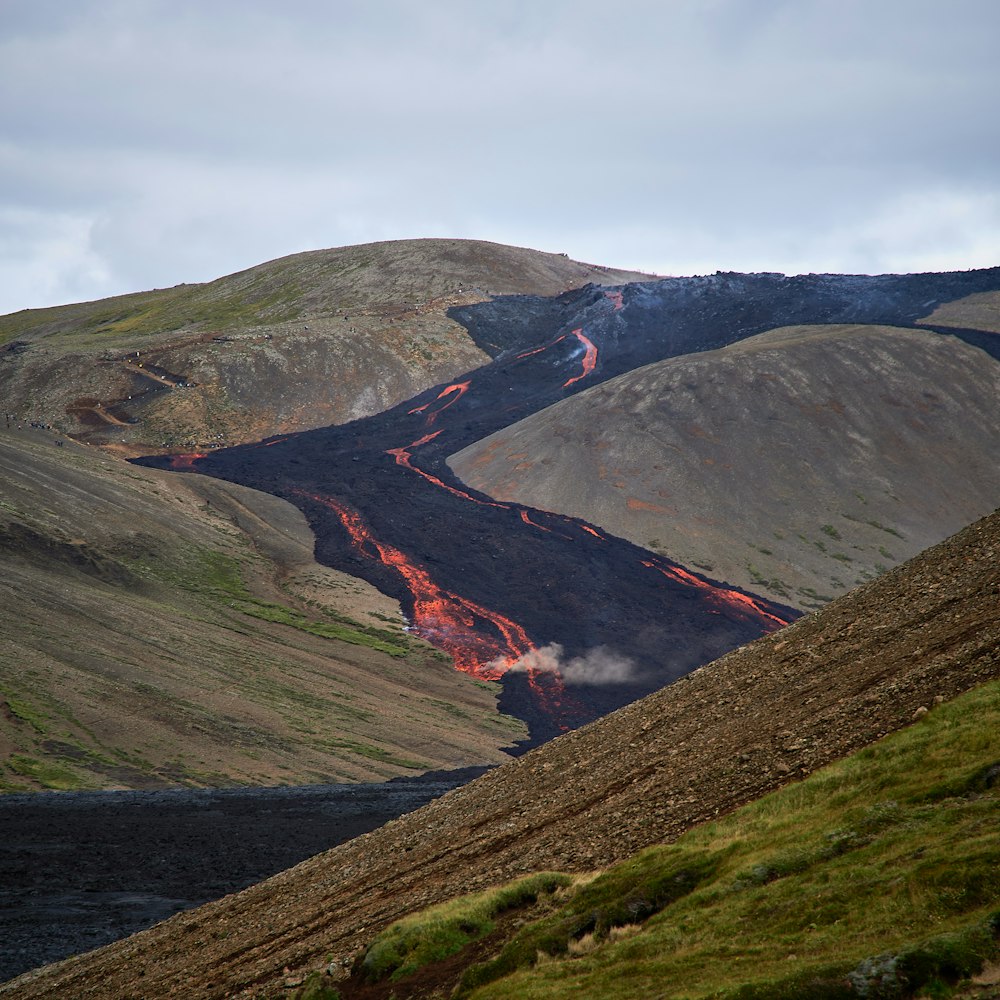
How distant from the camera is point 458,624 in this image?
126 meters

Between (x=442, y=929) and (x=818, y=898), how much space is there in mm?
9109

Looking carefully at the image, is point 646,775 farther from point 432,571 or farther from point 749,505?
point 749,505

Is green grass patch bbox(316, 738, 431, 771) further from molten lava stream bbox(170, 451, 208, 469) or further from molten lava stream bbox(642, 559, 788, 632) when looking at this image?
molten lava stream bbox(170, 451, 208, 469)

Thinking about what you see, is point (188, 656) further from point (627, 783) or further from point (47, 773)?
point (627, 783)

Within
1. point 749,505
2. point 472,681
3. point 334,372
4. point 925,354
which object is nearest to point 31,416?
point 334,372

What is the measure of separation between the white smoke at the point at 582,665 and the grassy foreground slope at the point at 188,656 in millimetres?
10508

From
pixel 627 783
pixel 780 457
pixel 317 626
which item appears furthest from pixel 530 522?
pixel 627 783

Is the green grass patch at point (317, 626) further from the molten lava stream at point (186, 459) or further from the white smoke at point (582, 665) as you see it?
the molten lava stream at point (186, 459)

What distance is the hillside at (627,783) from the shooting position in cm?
2580

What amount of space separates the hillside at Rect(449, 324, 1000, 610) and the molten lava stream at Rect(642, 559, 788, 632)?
7.71 feet

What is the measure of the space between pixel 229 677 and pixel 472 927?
69690mm

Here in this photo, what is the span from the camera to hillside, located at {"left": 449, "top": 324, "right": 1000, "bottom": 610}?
14175cm

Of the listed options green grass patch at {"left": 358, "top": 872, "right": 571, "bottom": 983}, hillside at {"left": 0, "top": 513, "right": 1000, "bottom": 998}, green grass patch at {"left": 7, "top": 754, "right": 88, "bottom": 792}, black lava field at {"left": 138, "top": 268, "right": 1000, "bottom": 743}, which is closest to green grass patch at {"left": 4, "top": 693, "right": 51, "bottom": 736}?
green grass patch at {"left": 7, "top": 754, "right": 88, "bottom": 792}

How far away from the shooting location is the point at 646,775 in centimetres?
3064
